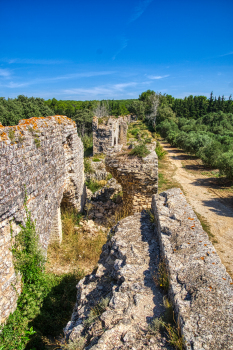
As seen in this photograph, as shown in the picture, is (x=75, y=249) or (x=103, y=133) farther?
(x=103, y=133)

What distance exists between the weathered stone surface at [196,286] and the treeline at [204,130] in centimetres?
1118

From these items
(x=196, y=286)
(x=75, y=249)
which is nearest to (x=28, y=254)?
(x=75, y=249)

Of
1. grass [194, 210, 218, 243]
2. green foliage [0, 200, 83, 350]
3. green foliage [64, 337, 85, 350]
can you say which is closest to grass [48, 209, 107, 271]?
green foliage [0, 200, 83, 350]

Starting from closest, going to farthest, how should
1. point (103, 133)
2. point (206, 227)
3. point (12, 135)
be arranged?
point (12, 135), point (206, 227), point (103, 133)

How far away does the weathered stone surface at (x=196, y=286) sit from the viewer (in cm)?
192

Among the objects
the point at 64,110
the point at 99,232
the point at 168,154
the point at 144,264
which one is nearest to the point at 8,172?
the point at 144,264

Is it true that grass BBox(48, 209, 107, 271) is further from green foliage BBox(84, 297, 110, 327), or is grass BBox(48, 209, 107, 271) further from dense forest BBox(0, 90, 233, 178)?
dense forest BBox(0, 90, 233, 178)

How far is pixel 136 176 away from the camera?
319 inches

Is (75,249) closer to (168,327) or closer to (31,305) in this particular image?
(31,305)

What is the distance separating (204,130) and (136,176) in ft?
93.4

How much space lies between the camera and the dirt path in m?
7.30

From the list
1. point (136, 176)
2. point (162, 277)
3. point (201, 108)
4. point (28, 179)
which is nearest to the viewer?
point (162, 277)

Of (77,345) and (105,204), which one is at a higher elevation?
(77,345)

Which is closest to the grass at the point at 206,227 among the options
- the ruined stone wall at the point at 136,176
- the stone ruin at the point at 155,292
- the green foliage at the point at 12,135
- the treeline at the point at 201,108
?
the ruined stone wall at the point at 136,176
